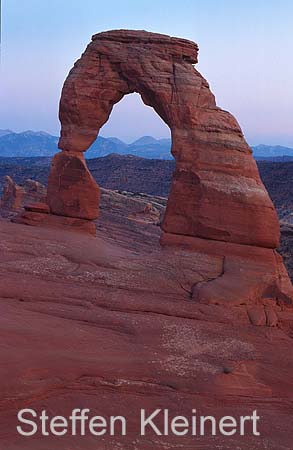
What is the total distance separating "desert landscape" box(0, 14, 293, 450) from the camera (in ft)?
23.1

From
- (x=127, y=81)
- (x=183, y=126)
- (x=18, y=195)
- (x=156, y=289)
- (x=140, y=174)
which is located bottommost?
(x=156, y=289)

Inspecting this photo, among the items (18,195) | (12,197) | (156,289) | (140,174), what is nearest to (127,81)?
(156,289)

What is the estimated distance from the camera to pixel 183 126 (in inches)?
528

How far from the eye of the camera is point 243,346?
929 cm

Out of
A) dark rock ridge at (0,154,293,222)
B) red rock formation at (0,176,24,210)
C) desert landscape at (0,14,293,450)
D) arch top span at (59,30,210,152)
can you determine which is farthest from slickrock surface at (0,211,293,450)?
dark rock ridge at (0,154,293,222)

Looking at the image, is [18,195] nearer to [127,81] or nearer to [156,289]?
[127,81]

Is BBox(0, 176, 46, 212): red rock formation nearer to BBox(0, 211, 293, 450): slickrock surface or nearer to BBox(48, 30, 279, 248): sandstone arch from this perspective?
BBox(48, 30, 279, 248): sandstone arch

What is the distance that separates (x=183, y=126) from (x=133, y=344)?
6.62 m

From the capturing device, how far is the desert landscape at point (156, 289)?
704 cm

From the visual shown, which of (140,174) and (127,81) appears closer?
(127,81)

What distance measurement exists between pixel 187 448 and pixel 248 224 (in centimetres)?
700

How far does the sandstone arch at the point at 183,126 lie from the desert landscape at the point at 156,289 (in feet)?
0.11

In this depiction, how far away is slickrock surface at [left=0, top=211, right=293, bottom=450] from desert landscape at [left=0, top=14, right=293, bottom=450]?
0.03 metres

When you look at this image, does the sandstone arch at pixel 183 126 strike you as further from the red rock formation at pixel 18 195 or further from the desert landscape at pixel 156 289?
the red rock formation at pixel 18 195
